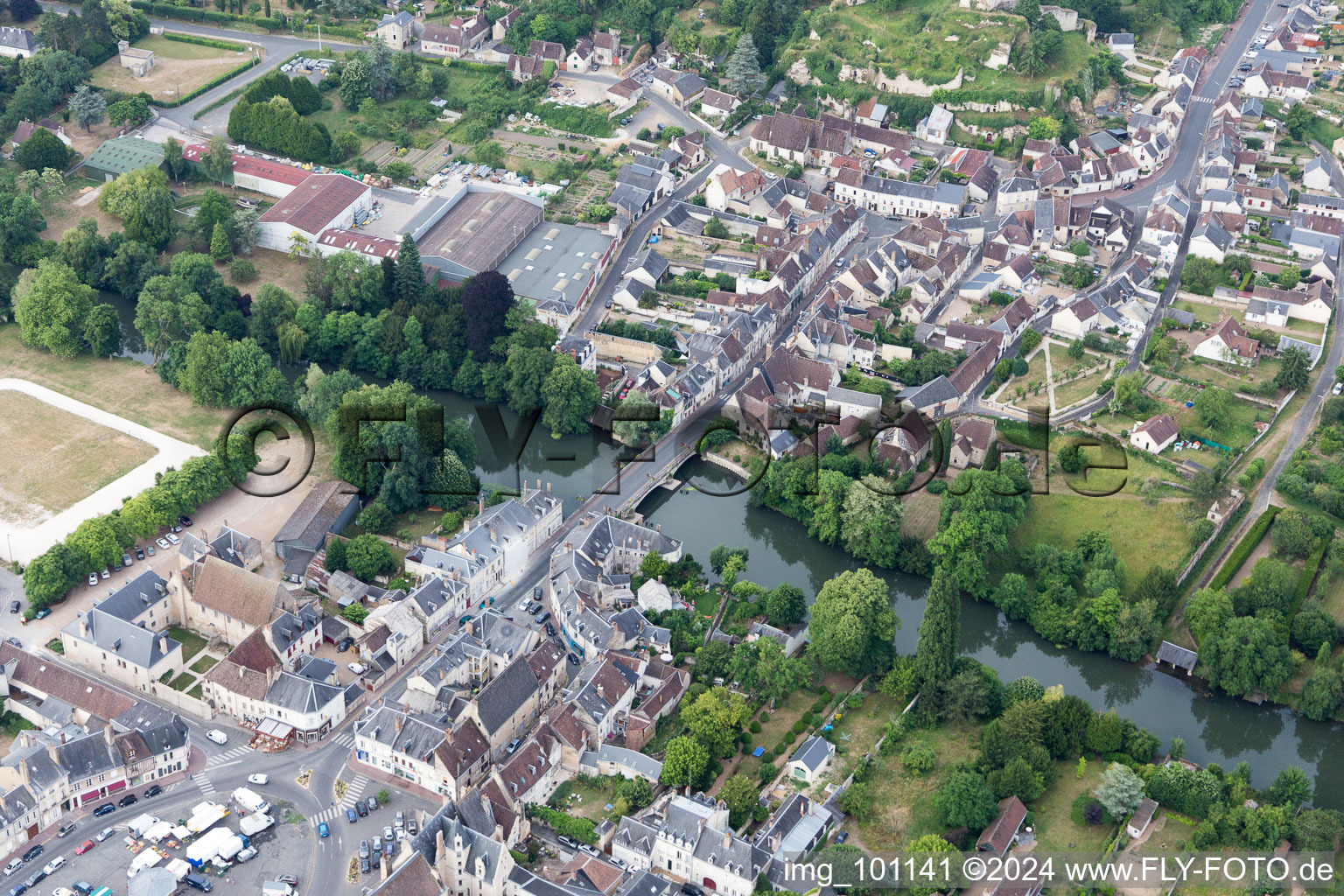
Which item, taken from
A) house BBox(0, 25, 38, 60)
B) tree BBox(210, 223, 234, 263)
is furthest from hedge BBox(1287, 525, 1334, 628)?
house BBox(0, 25, 38, 60)

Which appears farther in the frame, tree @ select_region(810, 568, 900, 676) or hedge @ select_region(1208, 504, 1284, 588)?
hedge @ select_region(1208, 504, 1284, 588)

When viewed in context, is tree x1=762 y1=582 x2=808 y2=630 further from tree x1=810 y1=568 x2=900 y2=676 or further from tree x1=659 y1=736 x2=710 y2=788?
tree x1=659 y1=736 x2=710 y2=788

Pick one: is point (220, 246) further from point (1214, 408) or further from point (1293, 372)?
point (1293, 372)

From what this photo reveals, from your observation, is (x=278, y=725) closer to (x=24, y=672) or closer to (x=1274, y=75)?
(x=24, y=672)

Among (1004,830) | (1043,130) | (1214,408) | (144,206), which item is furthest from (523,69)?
(1004,830)

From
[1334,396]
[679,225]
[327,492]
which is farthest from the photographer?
[679,225]

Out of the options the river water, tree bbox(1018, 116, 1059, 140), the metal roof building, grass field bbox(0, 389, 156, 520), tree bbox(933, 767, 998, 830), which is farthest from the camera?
tree bbox(1018, 116, 1059, 140)

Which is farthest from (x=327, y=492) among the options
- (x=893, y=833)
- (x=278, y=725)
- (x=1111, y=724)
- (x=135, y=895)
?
(x=1111, y=724)

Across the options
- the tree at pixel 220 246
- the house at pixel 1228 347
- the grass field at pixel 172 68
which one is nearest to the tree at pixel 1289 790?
the house at pixel 1228 347
